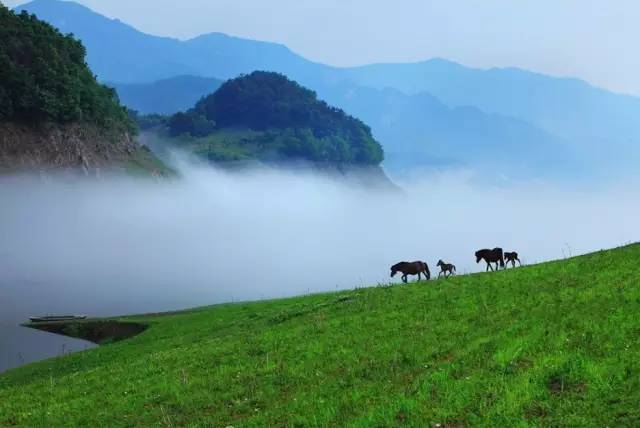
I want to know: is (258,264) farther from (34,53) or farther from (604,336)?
(604,336)

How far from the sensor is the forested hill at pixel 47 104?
497 feet

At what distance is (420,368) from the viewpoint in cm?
1855

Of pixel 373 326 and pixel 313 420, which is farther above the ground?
pixel 373 326

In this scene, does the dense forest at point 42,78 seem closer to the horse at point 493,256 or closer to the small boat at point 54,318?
the small boat at point 54,318

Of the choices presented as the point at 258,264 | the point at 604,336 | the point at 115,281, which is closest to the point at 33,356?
the point at 604,336

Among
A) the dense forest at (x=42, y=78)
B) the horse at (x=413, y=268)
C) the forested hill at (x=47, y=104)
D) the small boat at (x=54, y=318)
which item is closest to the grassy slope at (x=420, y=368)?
the horse at (x=413, y=268)

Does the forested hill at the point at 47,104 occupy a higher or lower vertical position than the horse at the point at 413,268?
higher

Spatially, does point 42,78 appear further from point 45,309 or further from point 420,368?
point 420,368

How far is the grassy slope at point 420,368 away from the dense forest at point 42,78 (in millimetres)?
141852

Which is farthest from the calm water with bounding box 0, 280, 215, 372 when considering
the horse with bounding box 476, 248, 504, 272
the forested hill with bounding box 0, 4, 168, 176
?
the forested hill with bounding box 0, 4, 168, 176

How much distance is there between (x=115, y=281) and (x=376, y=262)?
271 feet

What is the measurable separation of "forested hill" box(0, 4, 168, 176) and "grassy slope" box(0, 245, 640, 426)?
142 meters

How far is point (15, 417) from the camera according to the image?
2170cm

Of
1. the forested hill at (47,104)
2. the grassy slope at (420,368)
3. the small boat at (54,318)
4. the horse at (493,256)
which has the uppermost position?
the forested hill at (47,104)
